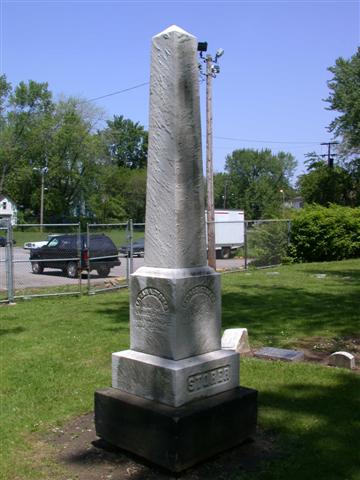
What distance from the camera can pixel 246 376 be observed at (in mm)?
5941

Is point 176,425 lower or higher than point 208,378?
lower

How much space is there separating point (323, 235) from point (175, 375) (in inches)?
736

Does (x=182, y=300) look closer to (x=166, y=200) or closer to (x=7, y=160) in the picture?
(x=166, y=200)

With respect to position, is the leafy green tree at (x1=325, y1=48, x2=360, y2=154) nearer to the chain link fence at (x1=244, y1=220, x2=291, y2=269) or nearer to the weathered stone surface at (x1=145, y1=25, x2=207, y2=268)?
the chain link fence at (x1=244, y1=220, x2=291, y2=269)

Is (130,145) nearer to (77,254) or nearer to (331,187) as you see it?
(331,187)

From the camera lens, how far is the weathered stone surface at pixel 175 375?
12.6ft

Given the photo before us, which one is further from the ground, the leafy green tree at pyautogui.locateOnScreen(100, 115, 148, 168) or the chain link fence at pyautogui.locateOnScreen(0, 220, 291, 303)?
the leafy green tree at pyautogui.locateOnScreen(100, 115, 148, 168)

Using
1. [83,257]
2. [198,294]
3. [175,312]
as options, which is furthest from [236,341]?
[83,257]

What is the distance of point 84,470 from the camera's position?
12.6 feet

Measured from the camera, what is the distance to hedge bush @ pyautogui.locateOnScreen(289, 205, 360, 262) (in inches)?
845

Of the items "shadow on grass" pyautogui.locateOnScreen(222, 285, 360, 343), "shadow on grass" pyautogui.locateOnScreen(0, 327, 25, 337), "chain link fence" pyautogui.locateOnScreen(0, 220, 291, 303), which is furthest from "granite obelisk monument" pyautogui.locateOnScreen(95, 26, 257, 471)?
"chain link fence" pyautogui.locateOnScreen(0, 220, 291, 303)

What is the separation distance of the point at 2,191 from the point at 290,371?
71.7m

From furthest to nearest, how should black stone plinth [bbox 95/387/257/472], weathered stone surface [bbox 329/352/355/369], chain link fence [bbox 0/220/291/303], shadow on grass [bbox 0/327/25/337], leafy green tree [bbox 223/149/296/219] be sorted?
leafy green tree [bbox 223/149/296/219] → chain link fence [bbox 0/220/291/303] → shadow on grass [bbox 0/327/25/337] → weathered stone surface [bbox 329/352/355/369] → black stone plinth [bbox 95/387/257/472]

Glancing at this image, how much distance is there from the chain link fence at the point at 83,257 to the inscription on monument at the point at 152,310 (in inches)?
338
